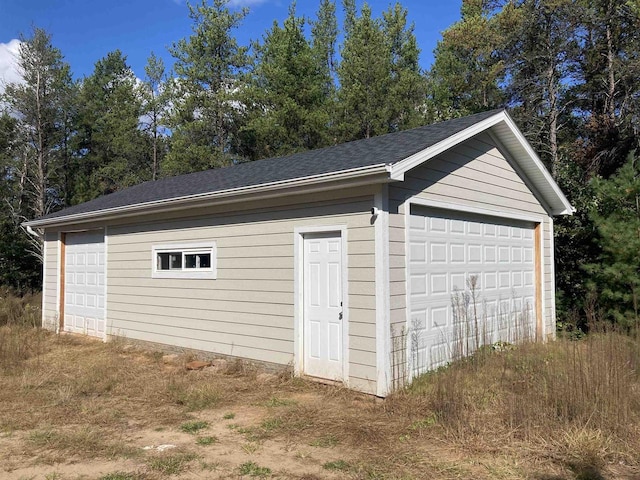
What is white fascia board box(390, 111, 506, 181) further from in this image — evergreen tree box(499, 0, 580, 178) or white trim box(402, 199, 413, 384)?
evergreen tree box(499, 0, 580, 178)

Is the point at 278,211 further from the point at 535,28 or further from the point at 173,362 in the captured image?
the point at 535,28

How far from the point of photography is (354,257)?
6246 mm

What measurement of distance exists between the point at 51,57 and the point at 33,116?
2.52 m

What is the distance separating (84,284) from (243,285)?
5.43 metres

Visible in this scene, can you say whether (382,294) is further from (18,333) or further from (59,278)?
(59,278)

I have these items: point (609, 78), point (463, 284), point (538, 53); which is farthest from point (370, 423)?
point (609, 78)

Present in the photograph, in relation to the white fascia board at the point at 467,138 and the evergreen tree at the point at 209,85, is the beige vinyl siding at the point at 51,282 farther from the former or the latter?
the evergreen tree at the point at 209,85

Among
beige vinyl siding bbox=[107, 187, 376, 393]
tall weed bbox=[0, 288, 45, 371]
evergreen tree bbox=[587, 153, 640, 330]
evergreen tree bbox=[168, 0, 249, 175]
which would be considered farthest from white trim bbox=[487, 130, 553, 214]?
evergreen tree bbox=[168, 0, 249, 175]

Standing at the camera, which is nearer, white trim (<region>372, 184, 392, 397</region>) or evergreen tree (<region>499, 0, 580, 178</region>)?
white trim (<region>372, 184, 392, 397</region>)

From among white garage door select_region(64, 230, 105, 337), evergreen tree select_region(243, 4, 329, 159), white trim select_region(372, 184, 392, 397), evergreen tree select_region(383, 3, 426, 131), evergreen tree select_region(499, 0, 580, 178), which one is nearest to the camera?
white trim select_region(372, 184, 392, 397)

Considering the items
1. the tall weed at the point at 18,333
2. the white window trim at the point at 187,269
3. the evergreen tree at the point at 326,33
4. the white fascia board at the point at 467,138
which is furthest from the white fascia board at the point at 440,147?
the evergreen tree at the point at 326,33

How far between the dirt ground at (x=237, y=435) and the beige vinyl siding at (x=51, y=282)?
198 inches

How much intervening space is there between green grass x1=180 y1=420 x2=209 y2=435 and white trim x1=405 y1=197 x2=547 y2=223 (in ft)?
11.6

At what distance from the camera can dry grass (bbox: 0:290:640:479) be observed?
4062 mm
